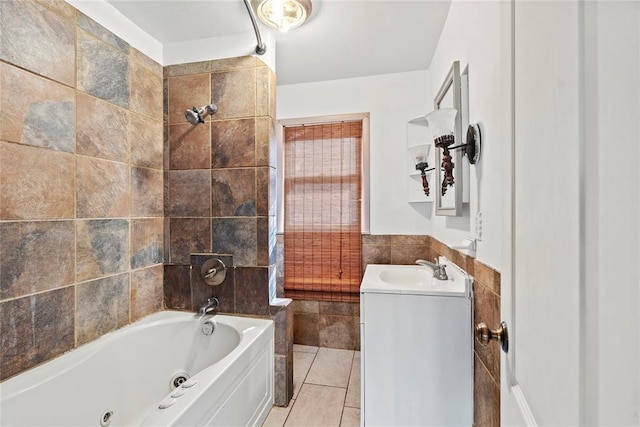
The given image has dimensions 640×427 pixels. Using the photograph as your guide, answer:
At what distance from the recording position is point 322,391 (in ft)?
6.35

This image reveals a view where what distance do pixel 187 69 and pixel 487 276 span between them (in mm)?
2207

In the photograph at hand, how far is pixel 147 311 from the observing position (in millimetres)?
1834

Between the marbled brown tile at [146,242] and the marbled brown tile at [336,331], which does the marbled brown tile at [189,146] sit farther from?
the marbled brown tile at [336,331]

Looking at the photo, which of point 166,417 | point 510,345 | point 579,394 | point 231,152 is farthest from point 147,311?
point 579,394

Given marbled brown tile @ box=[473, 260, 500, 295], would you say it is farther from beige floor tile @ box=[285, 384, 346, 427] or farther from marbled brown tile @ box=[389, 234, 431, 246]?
beige floor tile @ box=[285, 384, 346, 427]

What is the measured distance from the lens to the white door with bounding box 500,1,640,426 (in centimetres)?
29

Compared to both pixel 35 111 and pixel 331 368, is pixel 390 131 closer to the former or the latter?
pixel 331 368

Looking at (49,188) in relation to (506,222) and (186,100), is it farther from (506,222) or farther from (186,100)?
(506,222)

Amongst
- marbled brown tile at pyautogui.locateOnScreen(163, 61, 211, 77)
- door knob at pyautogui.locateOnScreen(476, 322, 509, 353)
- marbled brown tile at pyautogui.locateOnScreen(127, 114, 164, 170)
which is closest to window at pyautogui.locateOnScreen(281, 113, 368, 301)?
marbled brown tile at pyautogui.locateOnScreen(163, 61, 211, 77)

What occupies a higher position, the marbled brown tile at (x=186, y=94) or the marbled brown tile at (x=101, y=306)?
the marbled brown tile at (x=186, y=94)

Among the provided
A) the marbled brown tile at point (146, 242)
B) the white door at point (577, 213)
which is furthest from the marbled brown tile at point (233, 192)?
the white door at point (577, 213)

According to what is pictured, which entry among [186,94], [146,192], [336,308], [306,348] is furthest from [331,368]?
[186,94]

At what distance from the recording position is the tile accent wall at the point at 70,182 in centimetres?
115

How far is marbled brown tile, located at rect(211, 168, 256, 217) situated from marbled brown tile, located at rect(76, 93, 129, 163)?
0.54m
